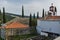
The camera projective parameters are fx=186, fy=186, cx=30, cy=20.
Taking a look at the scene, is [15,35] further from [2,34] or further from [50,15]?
[50,15]

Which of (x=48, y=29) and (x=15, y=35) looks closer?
(x=48, y=29)

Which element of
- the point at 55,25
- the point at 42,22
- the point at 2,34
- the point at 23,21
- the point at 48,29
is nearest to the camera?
the point at 55,25

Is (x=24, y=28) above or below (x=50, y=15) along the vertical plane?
below

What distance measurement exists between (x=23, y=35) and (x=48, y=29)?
234 inches

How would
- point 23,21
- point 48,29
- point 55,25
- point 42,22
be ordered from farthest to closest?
point 23,21 → point 42,22 → point 48,29 → point 55,25

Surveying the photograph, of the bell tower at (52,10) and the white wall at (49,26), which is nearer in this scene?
the white wall at (49,26)

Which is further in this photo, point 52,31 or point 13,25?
point 13,25

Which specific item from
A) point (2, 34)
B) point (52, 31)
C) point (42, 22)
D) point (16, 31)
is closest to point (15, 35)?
point (16, 31)

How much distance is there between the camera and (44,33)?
3434cm

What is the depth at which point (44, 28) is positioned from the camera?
117 ft

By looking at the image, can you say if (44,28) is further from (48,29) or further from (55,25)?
(55,25)

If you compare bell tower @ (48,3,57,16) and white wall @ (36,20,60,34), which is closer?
white wall @ (36,20,60,34)

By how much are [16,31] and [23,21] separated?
30.7 feet

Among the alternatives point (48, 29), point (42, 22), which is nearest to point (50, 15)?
point (42, 22)
